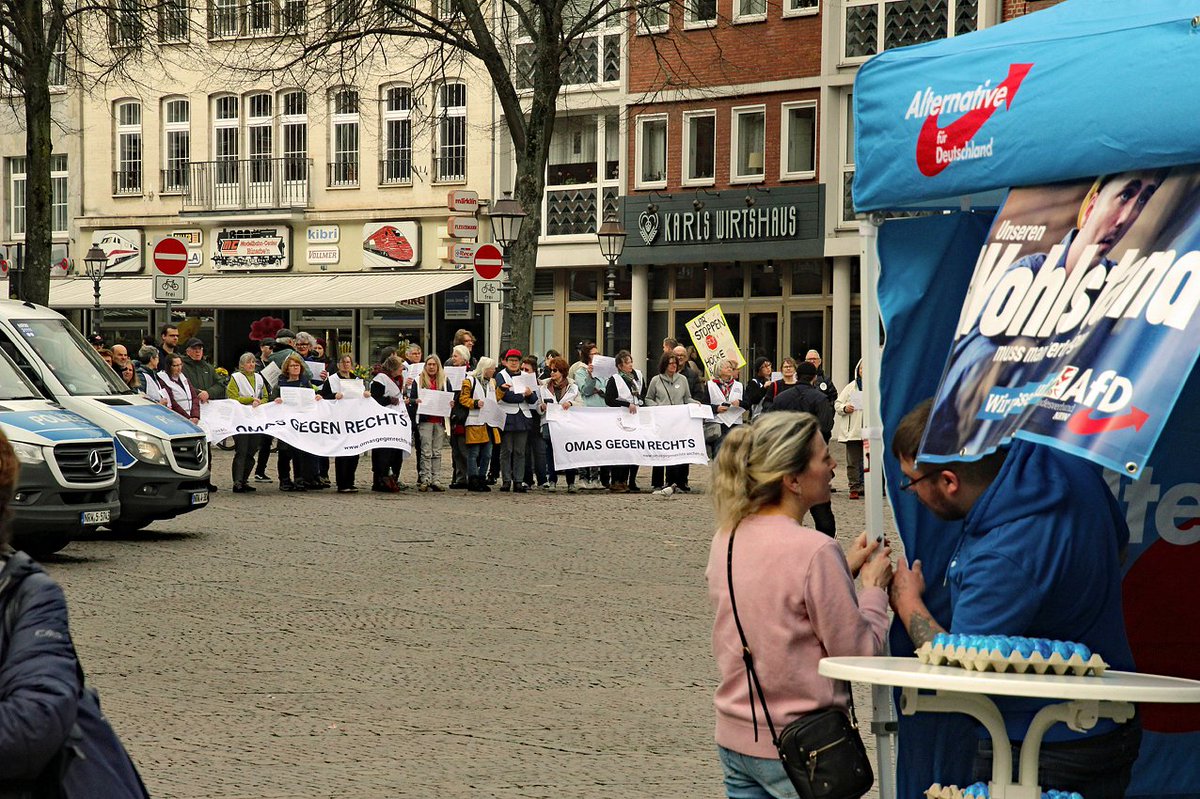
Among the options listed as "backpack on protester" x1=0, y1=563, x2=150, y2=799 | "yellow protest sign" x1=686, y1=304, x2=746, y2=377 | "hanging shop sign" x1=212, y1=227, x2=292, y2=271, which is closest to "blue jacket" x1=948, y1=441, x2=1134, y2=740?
"backpack on protester" x1=0, y1=563, x2=150, y2=799

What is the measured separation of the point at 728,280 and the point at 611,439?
1893 centimetres

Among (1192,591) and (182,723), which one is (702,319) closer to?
(182,723)

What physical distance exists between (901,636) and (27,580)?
2.86 meters

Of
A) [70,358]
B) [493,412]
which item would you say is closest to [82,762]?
[70,358]

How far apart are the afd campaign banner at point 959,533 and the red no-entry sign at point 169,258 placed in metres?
24.0

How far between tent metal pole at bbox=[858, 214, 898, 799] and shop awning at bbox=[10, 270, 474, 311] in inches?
1505

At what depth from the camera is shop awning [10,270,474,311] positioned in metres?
45.2

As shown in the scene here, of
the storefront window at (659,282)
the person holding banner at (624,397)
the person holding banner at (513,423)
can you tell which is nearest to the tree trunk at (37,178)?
the person holding banner at (513,423)

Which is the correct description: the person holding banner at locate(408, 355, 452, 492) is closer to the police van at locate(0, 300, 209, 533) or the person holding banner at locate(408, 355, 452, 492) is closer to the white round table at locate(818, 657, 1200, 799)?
the police van at locate(0, 300, 209, 533)

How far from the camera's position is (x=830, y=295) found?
41.4m

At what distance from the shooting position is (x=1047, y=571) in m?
4.71

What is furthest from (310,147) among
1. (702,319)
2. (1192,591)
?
(1192,591)

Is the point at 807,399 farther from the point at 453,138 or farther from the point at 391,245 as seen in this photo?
the point at 391,245

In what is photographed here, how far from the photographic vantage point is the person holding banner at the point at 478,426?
24391 mm
